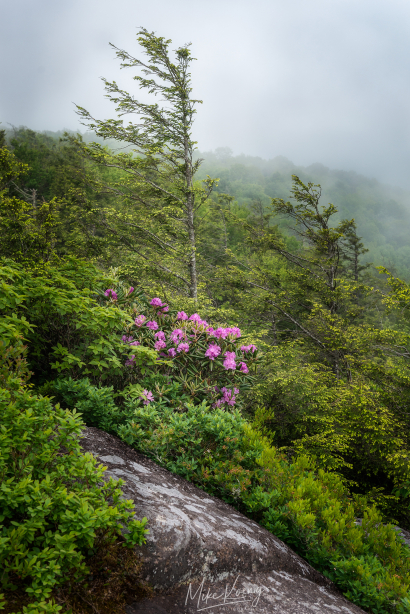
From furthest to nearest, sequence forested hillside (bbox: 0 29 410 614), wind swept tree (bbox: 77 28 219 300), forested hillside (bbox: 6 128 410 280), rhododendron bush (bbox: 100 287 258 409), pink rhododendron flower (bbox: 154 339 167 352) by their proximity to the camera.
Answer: forested hillside (bbox: 6 128 410 280) < wind swept tree (bbox: 77 28 219 300) < rhododendron bush (bbox: 100 287 258 409) < pink rhododendron flower (bbox: 154 339 167 352) < forested hillside (bbox: 0 29 410 614)

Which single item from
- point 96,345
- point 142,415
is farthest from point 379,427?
point 96,345

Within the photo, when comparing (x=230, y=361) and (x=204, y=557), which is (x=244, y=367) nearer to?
(x=230, y=361)

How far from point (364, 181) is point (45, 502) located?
191740 mm

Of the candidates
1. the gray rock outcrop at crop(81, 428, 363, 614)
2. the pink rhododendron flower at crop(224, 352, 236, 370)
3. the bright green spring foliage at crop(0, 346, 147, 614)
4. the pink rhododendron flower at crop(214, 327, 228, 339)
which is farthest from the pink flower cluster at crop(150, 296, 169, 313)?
the bright green spring foliage at crop(0, 346, 147, 614)

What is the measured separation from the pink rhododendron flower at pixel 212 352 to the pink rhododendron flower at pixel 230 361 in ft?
0.41

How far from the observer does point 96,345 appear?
3096 mm

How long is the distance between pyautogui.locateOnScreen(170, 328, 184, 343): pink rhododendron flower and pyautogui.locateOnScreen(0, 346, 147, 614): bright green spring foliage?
6.86 ft

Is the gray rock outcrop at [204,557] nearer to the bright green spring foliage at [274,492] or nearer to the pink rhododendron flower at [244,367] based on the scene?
the bright green spring foliage at [274,492]

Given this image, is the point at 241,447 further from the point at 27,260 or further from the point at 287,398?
the point at 27,260

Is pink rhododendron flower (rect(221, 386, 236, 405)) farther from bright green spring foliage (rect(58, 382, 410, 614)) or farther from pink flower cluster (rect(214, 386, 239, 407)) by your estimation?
bright green spring foliage (rect(58, 382, 410, 614))

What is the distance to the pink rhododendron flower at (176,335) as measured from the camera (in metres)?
3.88

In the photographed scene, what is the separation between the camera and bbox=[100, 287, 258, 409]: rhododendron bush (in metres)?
3.81

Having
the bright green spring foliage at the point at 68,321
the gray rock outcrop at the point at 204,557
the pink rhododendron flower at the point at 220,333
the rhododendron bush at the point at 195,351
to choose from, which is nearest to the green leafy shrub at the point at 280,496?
the gray rock outcrop at the point at 204,557

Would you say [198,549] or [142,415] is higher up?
[142,415]
